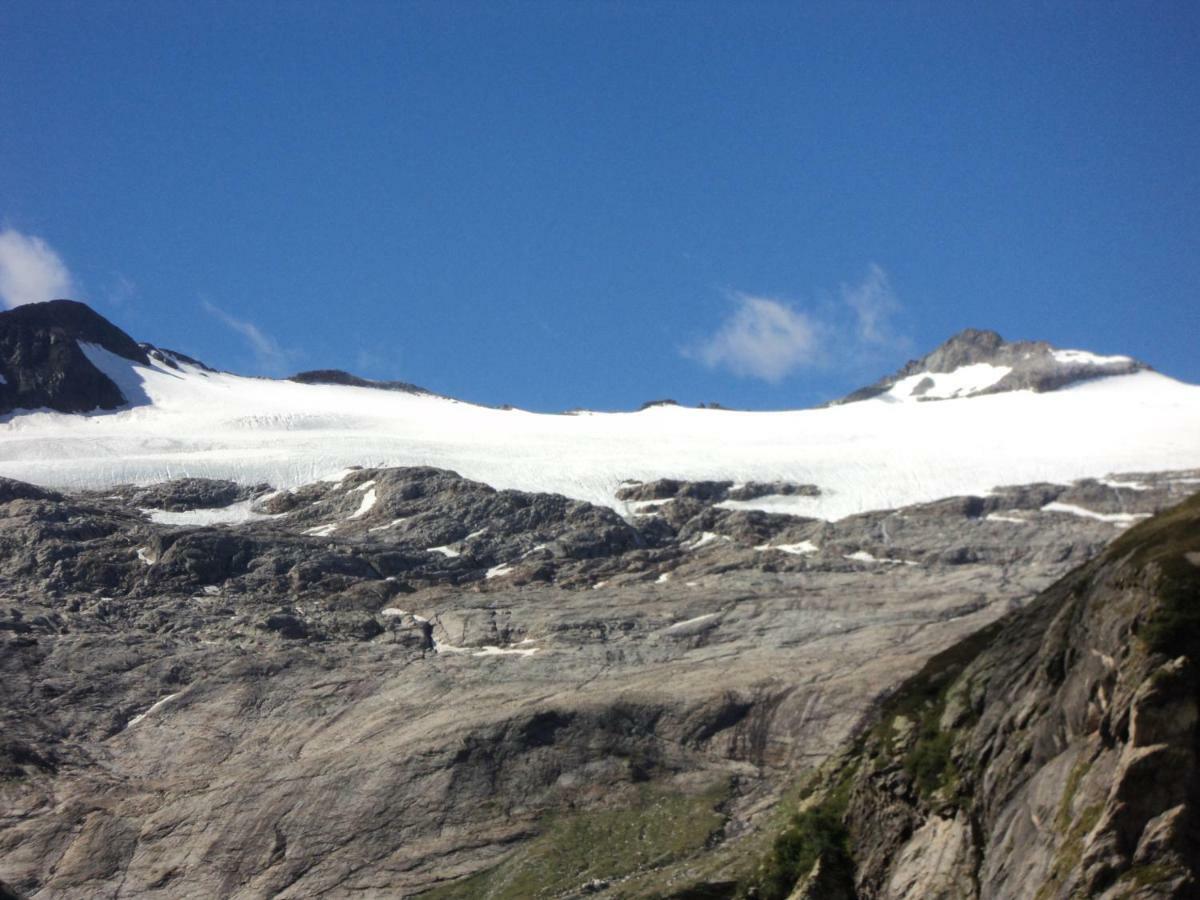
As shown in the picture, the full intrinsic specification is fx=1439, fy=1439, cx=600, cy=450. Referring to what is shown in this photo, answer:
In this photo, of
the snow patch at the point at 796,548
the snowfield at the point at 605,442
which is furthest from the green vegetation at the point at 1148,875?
the snowfield at the point at 605,442

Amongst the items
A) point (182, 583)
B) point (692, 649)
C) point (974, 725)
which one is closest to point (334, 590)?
point (182, 583)

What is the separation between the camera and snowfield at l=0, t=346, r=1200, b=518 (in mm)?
121750

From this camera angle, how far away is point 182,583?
94000mm

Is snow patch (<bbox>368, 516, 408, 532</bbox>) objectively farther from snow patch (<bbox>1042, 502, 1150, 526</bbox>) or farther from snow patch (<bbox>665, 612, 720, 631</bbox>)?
snow patch (<bbox>1042, 502, 1150, 526</bbox>)

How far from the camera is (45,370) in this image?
533 ft

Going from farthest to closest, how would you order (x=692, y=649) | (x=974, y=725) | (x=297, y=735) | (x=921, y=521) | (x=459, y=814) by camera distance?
(x=921, y=521)
(x=692, y=649)
(x=297, y=735)
(x=459, y=814)
(x=974, y=725)

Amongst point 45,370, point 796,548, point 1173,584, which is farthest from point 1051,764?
point 45,370

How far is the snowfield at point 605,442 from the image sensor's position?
122 meters

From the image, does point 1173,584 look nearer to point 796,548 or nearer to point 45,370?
point 796,548

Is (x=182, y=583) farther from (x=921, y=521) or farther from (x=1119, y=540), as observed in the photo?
(x=1119, y=540)

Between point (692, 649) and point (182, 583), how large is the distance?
3444 cm

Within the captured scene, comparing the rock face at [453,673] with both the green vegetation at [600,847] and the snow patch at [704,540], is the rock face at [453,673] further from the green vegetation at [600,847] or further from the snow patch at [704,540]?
the snow patch at [704,540]

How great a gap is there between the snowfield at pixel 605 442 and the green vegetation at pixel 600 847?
163ft

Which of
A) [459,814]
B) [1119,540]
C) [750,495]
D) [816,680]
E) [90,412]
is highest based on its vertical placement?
[90,412]
